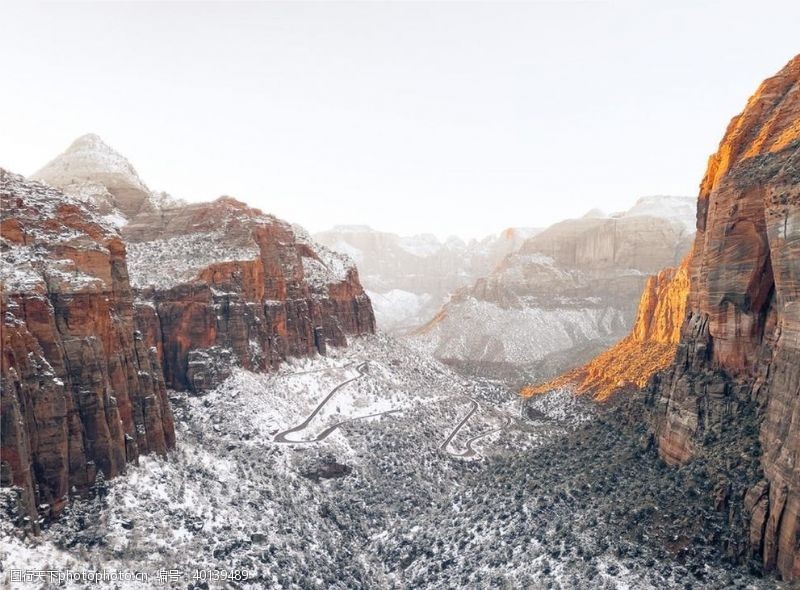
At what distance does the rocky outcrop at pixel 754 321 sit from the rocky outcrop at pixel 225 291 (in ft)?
134

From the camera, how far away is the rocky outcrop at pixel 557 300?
118m

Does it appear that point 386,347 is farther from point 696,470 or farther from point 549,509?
point 696,470

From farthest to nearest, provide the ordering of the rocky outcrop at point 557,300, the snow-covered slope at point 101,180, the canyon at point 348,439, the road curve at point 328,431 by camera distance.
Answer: the rocky outcrop at point 557,300, the snow-covered slope at point 101,180, the road curve at point 328,431, the canyon at point 348,439

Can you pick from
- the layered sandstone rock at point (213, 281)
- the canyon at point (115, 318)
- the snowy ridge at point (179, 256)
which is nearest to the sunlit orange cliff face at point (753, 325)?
the canyon at point (115, 318)

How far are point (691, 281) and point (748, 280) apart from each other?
7130 mm

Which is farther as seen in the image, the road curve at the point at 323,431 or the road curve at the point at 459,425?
the road curve at the point at 459,425

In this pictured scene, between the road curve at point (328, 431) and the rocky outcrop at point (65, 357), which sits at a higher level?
the rocky outcrop at point (65, 357)

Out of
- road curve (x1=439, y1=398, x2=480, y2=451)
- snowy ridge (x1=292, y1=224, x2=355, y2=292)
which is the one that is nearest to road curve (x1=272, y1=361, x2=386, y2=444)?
road curve (x1=439, y1=398, x2=480, y2=451)

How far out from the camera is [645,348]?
2606 inches

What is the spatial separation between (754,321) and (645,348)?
147ft

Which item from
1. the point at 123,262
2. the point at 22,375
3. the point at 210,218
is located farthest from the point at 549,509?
the point at 210,218

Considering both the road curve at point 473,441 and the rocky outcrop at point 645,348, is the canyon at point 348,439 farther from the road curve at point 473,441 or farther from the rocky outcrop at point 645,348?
the rocky outcrop at point 645,348

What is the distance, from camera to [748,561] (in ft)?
66.8

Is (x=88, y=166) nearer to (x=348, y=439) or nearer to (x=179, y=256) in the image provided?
(x=179, y=256)
